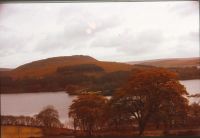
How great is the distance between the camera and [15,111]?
248 centimetres

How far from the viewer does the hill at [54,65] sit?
2.50 meters

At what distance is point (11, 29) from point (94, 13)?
59 cm

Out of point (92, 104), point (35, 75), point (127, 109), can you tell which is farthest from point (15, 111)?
point (127, 109)

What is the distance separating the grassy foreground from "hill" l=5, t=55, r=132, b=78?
0.36 m

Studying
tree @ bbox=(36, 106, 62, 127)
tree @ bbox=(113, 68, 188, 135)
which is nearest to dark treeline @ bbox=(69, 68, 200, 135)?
tree @ bbox=(113, 68, 188, 135)

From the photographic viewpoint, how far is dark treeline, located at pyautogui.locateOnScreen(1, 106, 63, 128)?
2467mm

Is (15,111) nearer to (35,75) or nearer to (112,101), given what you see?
(35,75)

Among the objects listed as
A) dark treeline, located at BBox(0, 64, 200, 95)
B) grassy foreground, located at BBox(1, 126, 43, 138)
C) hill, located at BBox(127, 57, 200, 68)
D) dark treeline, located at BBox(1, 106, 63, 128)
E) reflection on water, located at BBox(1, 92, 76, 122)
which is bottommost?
grassy foreground, located at BBox(1, 126, 43, 138)

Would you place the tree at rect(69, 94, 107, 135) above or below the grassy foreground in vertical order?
above

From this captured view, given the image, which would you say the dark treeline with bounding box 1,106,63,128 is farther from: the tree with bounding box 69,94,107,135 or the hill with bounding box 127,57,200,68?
the hill with bounding box 127,57,200,68

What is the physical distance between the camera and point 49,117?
2.47 m

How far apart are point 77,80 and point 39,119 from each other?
37 centimetres

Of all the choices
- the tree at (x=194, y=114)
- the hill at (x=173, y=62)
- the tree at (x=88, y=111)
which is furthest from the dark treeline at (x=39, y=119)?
the tree at (x=194, y=114)

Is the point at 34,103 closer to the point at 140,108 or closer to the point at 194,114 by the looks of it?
the point at 140,108
